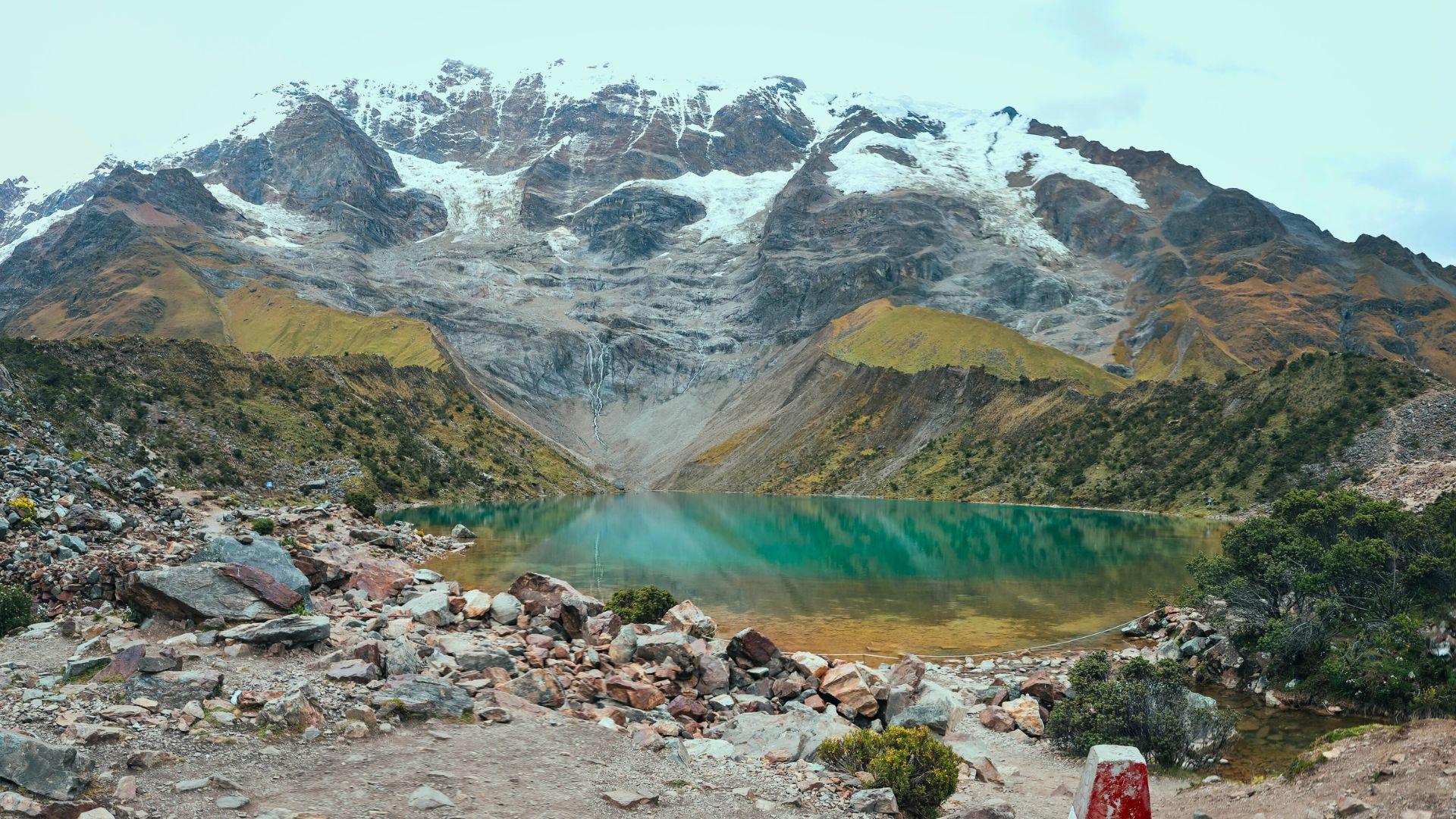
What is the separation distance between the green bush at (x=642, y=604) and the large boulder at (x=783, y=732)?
1036 cm

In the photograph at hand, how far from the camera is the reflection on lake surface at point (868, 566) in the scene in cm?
3644

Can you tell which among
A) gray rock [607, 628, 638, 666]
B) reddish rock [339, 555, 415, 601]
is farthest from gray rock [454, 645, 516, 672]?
reddish rock [339, 555, 415, 601]

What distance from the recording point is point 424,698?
50.8ft

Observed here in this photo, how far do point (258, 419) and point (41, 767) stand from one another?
98.0m

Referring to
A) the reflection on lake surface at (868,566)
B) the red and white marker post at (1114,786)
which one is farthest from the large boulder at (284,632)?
the reflection on lake surface at (868,566)

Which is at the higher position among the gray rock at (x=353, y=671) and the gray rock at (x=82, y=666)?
the gray rock at (x=82, y=666)

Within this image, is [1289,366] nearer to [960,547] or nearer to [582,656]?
[960,547]

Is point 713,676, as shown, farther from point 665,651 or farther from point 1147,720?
point 1147,720

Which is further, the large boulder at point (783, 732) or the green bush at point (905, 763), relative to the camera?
the large boulder at point (783, 732)

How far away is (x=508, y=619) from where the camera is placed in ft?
83.2

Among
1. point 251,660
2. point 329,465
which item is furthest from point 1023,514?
point 251,660

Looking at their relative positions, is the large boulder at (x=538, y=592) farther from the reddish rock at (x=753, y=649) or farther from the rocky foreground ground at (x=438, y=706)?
the reddish rock at (x=753, y=649)

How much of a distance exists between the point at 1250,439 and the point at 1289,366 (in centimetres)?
1753

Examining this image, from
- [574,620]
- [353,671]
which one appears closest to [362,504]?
[574,620]
